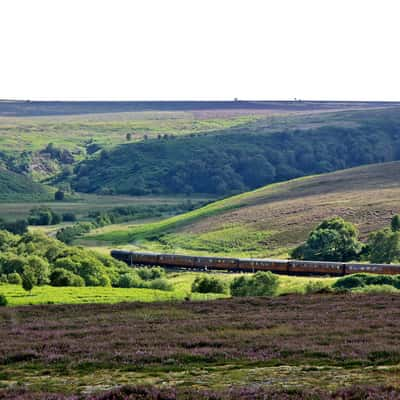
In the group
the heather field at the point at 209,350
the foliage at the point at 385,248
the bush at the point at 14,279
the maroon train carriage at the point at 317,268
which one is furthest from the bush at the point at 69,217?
the heather field at the point at 209,350

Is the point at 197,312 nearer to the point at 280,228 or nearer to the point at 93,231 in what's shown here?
the point at 280,228

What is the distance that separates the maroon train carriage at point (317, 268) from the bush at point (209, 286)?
16744 mm

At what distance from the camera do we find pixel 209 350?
3033cm

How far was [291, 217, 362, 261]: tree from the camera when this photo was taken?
100 metres

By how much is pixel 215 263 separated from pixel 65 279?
26442 millimetres

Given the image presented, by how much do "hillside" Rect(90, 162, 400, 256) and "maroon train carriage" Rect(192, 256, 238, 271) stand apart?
1691 centimetres

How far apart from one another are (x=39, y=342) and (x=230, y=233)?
96.4 meters

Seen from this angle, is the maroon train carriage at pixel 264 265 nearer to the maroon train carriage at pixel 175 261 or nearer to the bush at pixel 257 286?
the maroon train carriage at pixel 175 261

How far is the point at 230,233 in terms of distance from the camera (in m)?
130

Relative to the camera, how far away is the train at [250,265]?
3302 inches

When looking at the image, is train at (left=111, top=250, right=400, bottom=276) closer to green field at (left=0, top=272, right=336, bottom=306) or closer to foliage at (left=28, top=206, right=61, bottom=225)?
green field at (left=0, top=272, right=336, bottom=306)

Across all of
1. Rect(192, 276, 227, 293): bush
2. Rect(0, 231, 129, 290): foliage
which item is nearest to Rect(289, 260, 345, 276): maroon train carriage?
Rect(0, 231, 129, 290): foliage

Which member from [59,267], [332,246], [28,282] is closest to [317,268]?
[332,246]

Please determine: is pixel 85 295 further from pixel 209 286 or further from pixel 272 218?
pixel 272 218
